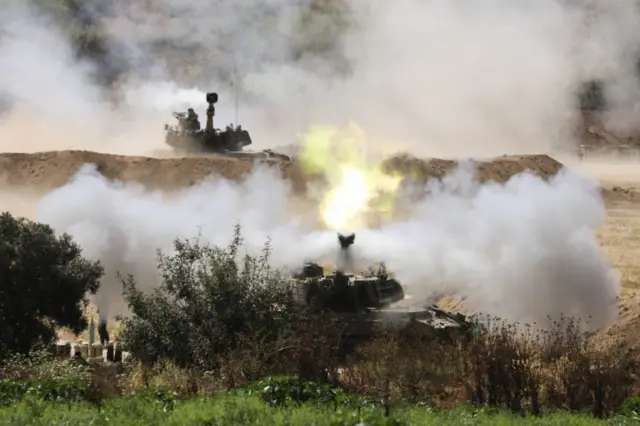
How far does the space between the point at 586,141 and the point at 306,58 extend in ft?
76.0

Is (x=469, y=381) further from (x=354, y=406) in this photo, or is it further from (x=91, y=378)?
(x=91, y=378)

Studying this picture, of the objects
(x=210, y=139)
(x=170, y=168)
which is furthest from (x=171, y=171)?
(x=210, y=139)

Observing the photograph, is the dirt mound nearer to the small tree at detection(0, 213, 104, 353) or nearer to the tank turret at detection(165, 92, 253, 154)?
the tank turret at detection(165, 92, 253, 154)

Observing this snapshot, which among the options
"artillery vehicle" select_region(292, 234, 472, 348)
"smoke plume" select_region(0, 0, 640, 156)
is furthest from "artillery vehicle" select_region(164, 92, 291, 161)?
"artillery vehicle" select_region(292, 234, 472, 348)

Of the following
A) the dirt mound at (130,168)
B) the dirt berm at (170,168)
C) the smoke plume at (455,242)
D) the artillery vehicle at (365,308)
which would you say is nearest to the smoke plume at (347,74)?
the dirt berm at (170,168)

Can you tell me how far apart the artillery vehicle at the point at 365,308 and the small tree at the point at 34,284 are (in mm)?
4526

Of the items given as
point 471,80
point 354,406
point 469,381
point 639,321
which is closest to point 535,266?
point 639,321

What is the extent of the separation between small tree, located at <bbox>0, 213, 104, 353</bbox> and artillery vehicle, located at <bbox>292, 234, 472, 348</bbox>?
4.53m

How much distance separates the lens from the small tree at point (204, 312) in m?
16.4

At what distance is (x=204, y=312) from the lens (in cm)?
1664

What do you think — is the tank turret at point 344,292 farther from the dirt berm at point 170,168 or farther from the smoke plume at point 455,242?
the dirt berm at point 170,168

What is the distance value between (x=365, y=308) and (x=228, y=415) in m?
10.2

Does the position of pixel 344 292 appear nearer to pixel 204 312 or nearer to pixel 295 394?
pixel 204 312

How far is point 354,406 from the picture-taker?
11.6m
